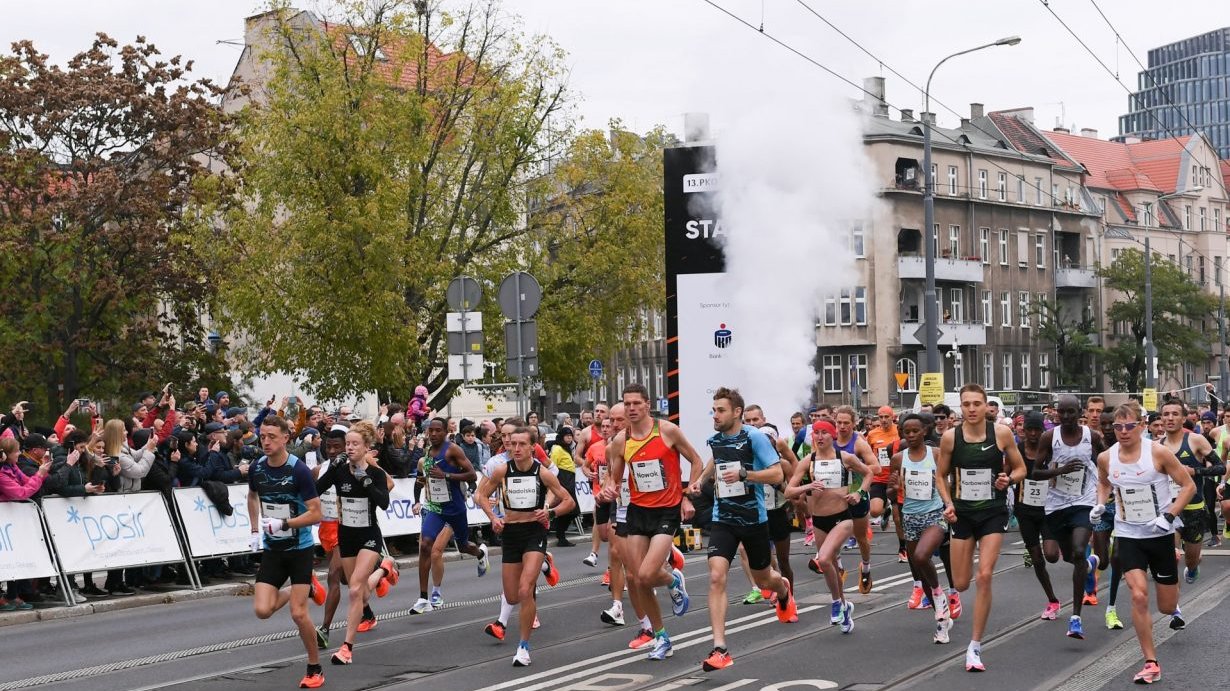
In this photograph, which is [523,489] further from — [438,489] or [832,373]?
[832,373]

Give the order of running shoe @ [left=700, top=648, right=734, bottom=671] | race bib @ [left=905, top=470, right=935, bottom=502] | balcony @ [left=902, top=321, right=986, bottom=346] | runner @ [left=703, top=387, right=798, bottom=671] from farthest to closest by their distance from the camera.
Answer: balcony @ [left=902, top=321, right=986, bottom=346], race bib @ [left=905, top=470, right=935, bottom=502], runner @ [left=703, top=387, right=798, bottom=671], running shoe @ [left=700, top=648, right=734, bottom=671]

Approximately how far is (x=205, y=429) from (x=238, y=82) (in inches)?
866

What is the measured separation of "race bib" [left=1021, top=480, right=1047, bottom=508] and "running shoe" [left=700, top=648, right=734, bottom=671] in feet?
11.7

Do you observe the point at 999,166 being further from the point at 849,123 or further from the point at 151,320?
the point at 849,123

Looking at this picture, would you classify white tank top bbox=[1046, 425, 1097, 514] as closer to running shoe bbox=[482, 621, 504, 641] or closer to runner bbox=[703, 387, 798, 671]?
runner bbox=[703, 387, 798, 671]

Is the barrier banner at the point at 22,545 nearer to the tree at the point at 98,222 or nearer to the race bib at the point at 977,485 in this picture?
the race bib at the point at 977,485

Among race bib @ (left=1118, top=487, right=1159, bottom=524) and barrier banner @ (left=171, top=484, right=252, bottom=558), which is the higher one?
race bib @ (left=1118, top=487, right=1159, bottom=524)

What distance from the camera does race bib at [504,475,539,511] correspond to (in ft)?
38.3

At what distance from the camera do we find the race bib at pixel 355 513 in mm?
11648

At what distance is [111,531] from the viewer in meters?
16.3

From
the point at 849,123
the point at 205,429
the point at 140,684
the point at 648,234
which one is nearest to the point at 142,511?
the point at 205,429

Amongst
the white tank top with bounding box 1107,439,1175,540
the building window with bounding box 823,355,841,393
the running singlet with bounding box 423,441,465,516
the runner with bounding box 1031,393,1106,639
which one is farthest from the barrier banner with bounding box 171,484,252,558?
the building window with bounding box 823,355,841,393

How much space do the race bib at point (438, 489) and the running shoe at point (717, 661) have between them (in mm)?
4551

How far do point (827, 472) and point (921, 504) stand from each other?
1.34m
